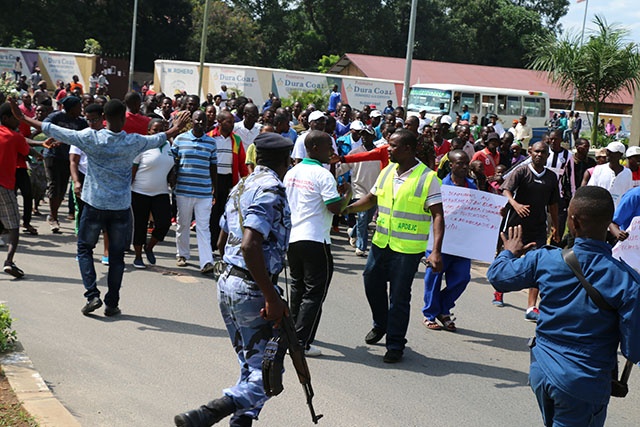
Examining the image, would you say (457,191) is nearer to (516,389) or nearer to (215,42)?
Answer: (516,389)

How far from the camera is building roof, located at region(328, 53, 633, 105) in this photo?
5009 cm

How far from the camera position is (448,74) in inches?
2019

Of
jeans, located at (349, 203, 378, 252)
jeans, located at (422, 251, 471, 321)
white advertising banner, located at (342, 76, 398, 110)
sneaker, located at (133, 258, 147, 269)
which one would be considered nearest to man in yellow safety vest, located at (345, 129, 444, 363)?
jeans, located at (422, 251, 471, 321)

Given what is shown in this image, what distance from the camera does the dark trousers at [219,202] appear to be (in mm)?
11039

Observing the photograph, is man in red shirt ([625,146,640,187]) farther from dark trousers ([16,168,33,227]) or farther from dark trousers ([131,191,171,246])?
dark trousers ([16,168,33,227])

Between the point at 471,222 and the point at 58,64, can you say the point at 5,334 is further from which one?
the point at 58,64

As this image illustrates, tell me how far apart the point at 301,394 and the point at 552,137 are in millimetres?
6925

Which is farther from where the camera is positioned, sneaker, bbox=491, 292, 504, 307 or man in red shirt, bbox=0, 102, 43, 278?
sneaker, bbox=491, 292, 504, 307

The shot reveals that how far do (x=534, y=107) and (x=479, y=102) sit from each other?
3.17 meters

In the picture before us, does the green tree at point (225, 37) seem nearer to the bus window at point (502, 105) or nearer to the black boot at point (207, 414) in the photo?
the bus window at point (502, 105)

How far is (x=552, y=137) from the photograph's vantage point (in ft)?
38.4

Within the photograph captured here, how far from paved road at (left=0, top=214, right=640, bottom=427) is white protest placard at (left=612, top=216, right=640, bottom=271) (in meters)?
1.04

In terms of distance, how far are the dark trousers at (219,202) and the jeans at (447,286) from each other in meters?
3.59

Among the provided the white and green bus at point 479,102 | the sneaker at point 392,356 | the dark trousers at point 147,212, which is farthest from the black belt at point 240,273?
the white and green bus at point 479,102
